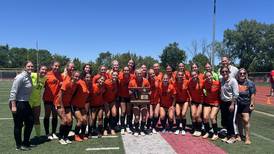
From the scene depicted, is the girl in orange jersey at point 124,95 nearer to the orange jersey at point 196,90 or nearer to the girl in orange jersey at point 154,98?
the girl in orange jersey at point 154,98

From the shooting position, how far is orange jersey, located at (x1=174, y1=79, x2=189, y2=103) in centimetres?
917

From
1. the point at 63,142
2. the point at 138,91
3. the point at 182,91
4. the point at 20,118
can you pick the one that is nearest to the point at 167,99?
the point at 182,91

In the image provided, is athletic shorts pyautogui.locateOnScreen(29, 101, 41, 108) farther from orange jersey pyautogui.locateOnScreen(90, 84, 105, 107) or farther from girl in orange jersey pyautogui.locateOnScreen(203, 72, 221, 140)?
girl in orange jersey pyautogui.locateOnScreen(203, 72, 221, 140)

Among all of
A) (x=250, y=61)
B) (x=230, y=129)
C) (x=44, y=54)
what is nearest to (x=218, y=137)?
(x=230, y=129)

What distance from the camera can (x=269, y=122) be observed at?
11383mm

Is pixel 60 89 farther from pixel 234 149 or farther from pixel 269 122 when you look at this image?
pixel 269 122

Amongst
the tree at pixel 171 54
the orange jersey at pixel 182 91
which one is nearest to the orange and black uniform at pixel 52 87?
the orange jersey at pixel 182 91

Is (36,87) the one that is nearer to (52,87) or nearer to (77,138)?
(52,87)

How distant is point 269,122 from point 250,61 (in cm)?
7524

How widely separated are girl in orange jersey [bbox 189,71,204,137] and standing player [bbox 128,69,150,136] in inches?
49.0

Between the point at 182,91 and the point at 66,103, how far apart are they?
10.6ft

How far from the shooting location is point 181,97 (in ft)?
30.3

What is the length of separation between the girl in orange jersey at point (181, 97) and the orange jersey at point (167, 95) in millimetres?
171

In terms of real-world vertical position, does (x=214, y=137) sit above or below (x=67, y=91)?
below
